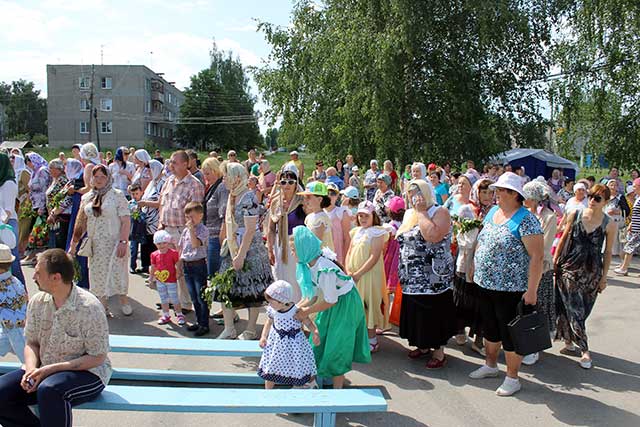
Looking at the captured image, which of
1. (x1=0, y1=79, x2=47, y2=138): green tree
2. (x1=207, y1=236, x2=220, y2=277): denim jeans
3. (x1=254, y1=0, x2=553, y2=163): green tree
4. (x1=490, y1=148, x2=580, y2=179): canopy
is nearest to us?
(x1=207, y1=236, x2=220, y2=277): denim jeans

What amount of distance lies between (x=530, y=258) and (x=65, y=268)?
3.43 m

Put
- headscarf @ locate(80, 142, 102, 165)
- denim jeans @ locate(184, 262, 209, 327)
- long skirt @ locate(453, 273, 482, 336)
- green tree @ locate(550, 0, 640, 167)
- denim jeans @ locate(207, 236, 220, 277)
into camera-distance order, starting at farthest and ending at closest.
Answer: green tree @ locate(550, 0, 640, 167) → headscarf @ locate(80, 142, 102, 165) → denim jeans @ locate(207, 236, 220, 277) → denim jeans @ locate(184, 262, 209, 327) → long skirt @ locate(453, 273, 482, 336)

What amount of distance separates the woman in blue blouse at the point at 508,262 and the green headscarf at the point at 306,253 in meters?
1.49

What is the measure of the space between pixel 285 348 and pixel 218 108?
66.4 m

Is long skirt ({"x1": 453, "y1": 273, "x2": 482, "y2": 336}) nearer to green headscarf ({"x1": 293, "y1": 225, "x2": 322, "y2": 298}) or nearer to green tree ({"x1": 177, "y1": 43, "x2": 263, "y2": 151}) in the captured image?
green headscarf ({"x1": 293, "y1": 225, "x2": 322, "y2": 298})

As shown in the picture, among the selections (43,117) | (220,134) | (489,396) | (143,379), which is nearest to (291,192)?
(143,379)

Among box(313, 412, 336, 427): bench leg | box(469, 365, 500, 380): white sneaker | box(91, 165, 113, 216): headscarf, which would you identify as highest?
box(91, 165, 113, 216): headscarf

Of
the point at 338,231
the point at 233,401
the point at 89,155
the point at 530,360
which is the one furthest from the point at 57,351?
the point at 89,155

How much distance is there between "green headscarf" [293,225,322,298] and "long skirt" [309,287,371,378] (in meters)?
0.29

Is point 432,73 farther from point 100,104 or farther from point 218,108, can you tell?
point 100,104

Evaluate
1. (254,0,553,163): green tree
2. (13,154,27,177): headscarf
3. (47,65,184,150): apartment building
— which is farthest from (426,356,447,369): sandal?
(47,65,184,150): apartment building

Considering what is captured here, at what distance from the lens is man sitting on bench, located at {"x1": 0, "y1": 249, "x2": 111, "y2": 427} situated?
10.4 ft

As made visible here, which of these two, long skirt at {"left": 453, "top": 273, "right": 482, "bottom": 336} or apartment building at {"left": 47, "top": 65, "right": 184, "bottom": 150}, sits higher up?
apartment building at {"left": 47, "top": 65, "right": 184, "bottom": 150}

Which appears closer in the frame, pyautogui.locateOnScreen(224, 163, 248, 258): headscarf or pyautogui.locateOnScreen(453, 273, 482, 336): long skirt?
pyautogui.locateOnScreen(453, 273, 482, 336): long skirt
